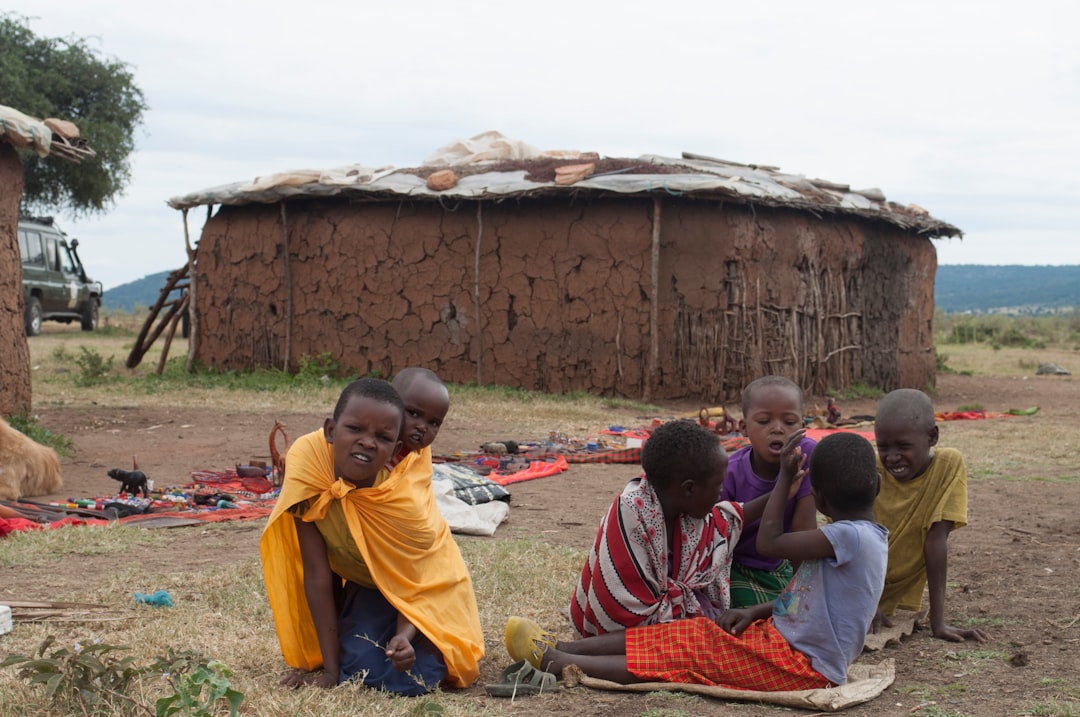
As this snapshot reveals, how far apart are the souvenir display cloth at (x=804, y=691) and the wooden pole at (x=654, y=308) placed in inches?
335

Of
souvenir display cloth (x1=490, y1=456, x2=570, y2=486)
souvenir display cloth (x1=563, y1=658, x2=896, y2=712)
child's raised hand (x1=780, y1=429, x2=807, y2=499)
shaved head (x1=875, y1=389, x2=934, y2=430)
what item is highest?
shaved head (x1=875, y1=389, x2=934, y2=430)

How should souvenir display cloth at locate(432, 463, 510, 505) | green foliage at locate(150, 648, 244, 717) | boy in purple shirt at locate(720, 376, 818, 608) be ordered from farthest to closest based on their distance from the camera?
souvenir display cloth at locate(432, 463, 510, 505), boy in purple shirt at locate(720, 376, 818, 608), green foliage at locate(150, 648, 244, 717)

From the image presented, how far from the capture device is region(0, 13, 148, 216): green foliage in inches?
934

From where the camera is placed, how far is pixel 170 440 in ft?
28.8

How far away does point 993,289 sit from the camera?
127 metres

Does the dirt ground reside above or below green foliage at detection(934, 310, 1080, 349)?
below

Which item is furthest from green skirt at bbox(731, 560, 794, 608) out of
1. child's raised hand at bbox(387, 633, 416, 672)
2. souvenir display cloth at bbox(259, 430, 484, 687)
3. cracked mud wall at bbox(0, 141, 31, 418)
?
cracked mud wall at bbox(0, 141, 31, 418)

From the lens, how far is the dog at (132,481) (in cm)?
603

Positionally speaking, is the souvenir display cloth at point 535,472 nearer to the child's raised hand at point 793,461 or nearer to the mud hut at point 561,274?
the child's raised hand at point 793,461

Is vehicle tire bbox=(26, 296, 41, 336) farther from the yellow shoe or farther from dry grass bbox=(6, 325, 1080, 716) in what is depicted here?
the yellow shoe

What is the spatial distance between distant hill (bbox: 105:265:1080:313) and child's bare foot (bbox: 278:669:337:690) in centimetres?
9031

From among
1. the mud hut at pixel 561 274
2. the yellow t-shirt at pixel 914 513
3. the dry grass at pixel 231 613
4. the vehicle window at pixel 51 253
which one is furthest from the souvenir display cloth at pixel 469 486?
the vehicle window at pixel 51 253

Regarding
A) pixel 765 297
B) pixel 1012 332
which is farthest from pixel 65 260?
pixel 1012 332

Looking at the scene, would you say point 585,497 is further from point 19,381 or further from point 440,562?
point 19,381
